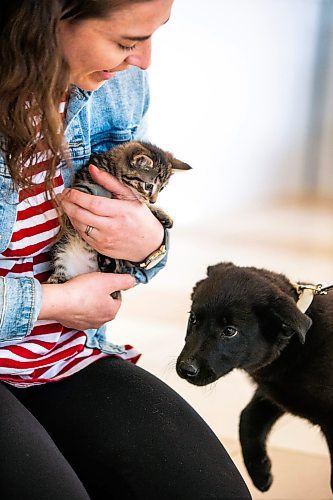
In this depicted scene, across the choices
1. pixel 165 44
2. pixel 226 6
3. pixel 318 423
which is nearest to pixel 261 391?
pixel 318 423

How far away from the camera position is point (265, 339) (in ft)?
5.45

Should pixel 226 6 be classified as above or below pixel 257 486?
above

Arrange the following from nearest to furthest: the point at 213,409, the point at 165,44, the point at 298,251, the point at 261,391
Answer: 1. the point at 261,391
2. the point at 213,409
3. the point at 298,251
4. the point at 165,44

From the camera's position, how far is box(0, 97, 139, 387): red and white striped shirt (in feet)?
4.72

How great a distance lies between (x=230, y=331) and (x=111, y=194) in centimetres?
37

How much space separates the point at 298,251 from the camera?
382 centimetres

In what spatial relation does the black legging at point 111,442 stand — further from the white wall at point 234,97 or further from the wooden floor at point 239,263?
the white wall at point 234,97

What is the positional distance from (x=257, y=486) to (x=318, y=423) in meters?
0.24

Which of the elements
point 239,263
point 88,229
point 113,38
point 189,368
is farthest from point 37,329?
point 239,263

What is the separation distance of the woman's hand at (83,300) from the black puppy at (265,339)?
0.20 m

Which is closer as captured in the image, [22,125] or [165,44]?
[22,125]

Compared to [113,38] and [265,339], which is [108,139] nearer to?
[113,38]

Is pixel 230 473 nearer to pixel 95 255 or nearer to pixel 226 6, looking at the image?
pixel 95 255

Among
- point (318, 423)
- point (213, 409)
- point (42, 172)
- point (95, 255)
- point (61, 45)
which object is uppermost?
point (61, 45)
